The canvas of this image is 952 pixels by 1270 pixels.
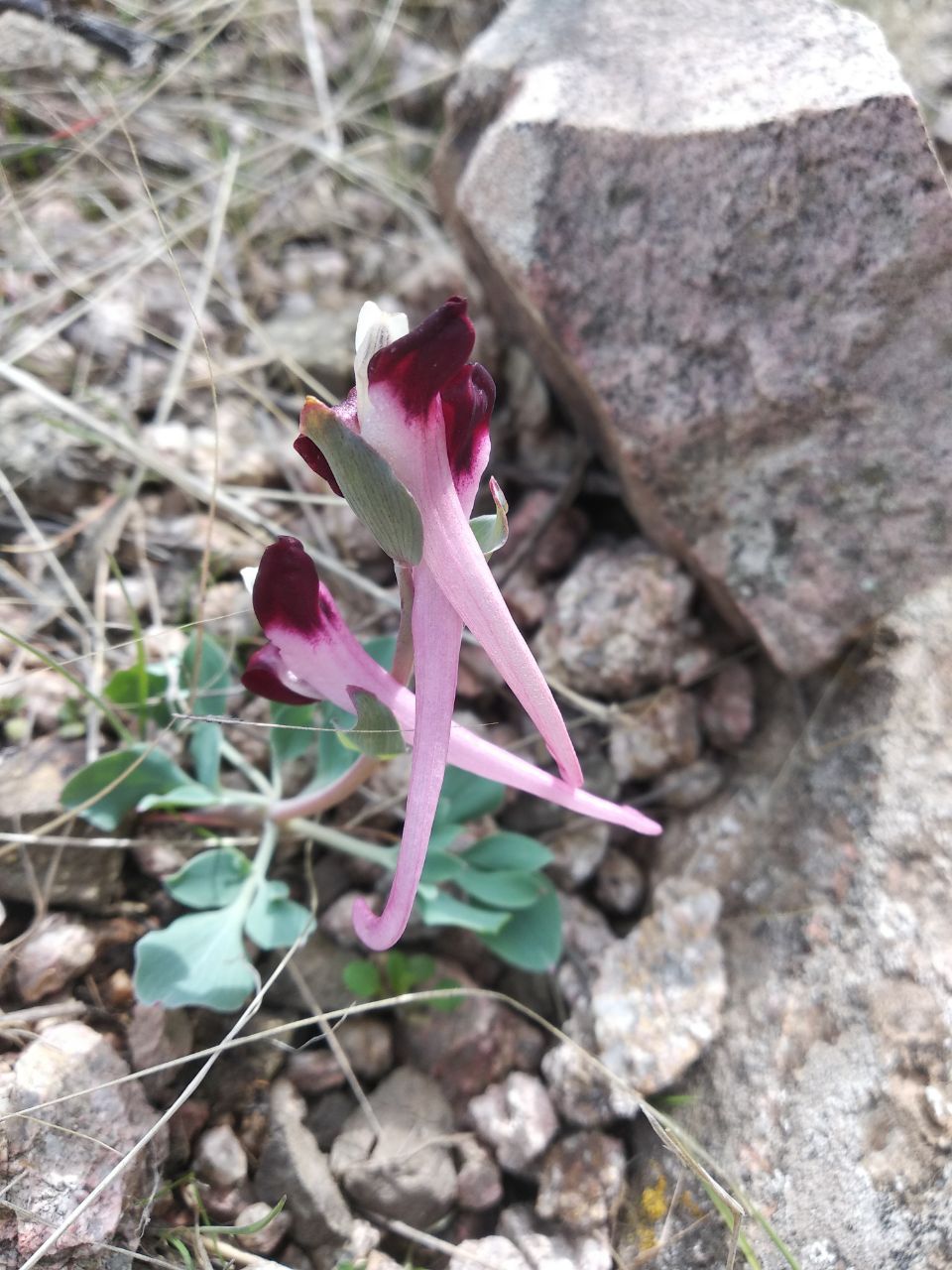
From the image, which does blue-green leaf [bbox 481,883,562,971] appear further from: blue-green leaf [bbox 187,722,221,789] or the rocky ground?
blue-green leaf [bbox 187,722,221,789]

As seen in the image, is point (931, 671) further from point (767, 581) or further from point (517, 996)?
point (517, 996)

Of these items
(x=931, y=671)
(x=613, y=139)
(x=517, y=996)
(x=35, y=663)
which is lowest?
(x=517, y=996)

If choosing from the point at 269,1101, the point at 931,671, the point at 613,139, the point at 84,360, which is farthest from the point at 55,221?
the point at 931,671

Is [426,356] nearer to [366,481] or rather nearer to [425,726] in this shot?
[366,481]

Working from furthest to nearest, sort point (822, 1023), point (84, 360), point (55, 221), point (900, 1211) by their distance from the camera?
Result: point (55, 221)
point (84, 360)
point (822, 1023)
point (900, 1211)

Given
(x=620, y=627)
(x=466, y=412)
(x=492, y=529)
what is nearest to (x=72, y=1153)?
(x=492, y=529)

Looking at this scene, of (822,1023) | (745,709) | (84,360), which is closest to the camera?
(822,1023)

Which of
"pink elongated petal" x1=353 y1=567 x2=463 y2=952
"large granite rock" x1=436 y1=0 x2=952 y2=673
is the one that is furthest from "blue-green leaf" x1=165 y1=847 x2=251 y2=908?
"large granite rock" x1=436 y1=0 x2=952 y2=673
